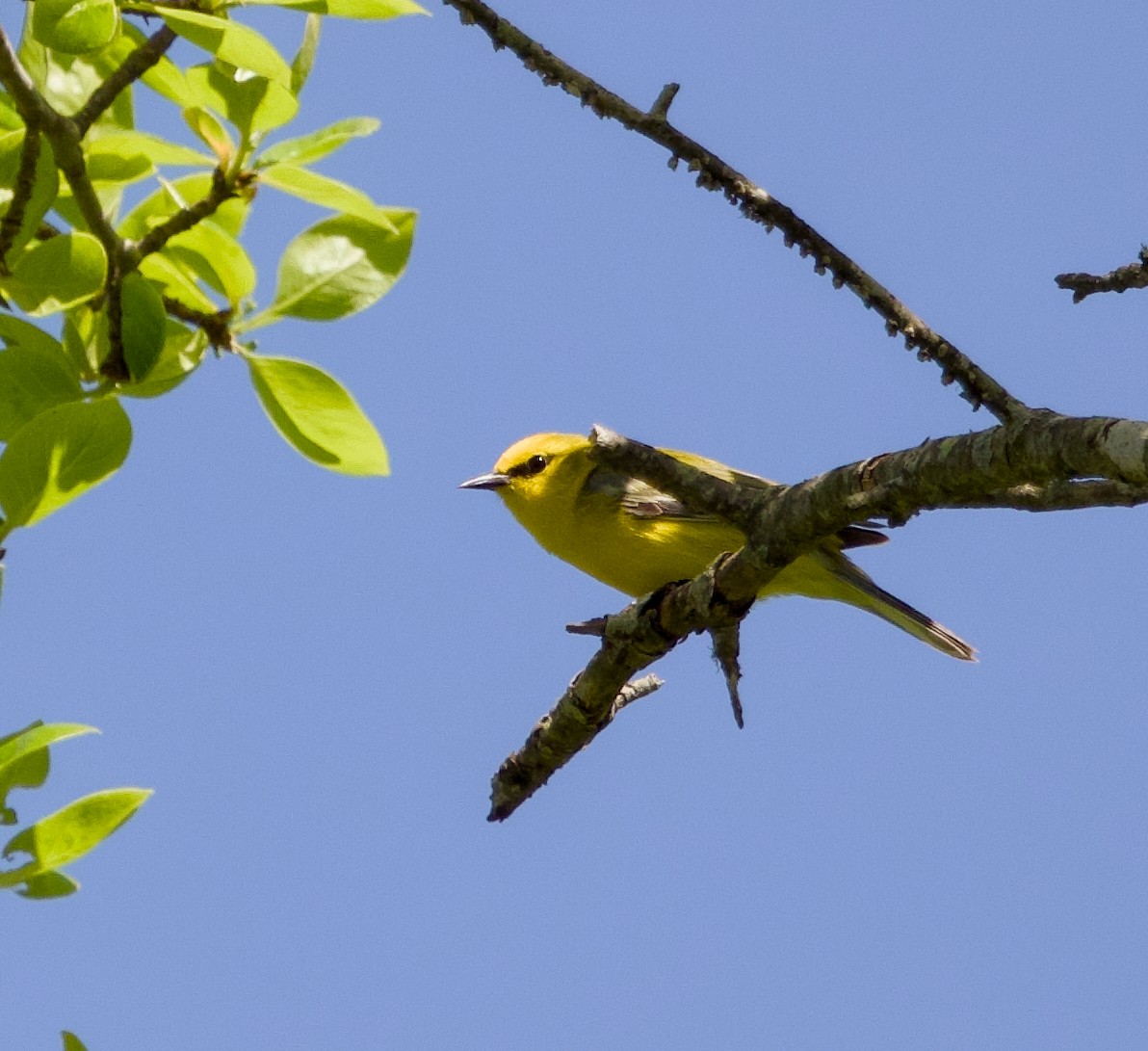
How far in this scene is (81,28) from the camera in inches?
53.0

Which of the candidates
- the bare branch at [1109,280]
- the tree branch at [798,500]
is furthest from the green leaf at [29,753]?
the bare branch at [1109,280]

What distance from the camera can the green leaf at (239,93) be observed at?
1522 mm

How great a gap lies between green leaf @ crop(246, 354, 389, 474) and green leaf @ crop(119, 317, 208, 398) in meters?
0.12

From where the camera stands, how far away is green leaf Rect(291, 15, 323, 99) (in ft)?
5.09

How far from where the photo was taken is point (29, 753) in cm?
130

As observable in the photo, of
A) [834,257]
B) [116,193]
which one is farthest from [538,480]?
[116,193]

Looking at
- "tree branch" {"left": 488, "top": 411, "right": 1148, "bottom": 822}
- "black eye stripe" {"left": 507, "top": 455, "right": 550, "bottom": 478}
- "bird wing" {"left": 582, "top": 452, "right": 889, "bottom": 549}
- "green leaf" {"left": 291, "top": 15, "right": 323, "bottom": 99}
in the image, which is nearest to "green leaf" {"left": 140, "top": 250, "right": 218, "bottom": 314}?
"green leaf" {"left": 291, "top": 15, "right": 323, "bottom": 99}

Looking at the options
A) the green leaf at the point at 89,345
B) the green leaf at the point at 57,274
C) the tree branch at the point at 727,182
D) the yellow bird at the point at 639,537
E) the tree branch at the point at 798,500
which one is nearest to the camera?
the green leaf at the point at 57,274

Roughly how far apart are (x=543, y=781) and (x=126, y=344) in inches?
101

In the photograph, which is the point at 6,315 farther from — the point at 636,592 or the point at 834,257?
the point at 636,592

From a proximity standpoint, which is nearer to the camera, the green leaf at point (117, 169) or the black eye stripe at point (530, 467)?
the green leaf at point (117, 169)

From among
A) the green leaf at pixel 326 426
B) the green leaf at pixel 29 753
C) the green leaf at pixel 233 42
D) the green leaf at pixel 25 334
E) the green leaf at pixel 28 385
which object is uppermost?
the green leaf at pixel 233 42

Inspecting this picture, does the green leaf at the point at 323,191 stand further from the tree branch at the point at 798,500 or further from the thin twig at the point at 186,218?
the tree branch at the point at 798,500

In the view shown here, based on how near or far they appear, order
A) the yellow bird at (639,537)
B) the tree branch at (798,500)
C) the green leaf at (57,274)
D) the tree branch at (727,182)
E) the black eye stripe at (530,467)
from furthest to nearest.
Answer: the black eye stripe at (530,467) → the yellow bird at (639,537) → the tree branch at (727,182) → the tree branch at (798,500) → the green leaf at (57,274)
